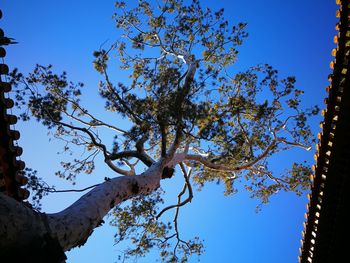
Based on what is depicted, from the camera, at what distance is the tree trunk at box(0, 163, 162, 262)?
106 inches

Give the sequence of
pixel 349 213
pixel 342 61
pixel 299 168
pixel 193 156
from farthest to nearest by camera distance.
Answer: pixel 299 168
pixel 193 156
pixel 349 213
pixel 342 61

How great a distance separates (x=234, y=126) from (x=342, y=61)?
788 cm

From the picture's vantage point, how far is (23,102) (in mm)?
8836

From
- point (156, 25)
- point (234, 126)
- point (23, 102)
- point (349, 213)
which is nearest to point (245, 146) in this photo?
point (234, 126)

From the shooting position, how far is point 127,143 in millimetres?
8891

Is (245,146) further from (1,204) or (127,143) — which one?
(1,204)

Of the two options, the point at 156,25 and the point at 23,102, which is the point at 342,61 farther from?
the point at 156,25

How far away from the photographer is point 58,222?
3.70 metres

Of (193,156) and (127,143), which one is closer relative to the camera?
(127,143)

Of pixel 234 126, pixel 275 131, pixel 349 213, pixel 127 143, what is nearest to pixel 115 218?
pixel 127 143

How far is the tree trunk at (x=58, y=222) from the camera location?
2.69m

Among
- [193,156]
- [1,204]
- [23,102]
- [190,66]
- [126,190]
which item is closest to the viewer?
[1,204]

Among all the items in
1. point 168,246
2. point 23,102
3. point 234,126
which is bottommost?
point 168,246

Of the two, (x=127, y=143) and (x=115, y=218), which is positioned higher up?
(x=127, y=143)
